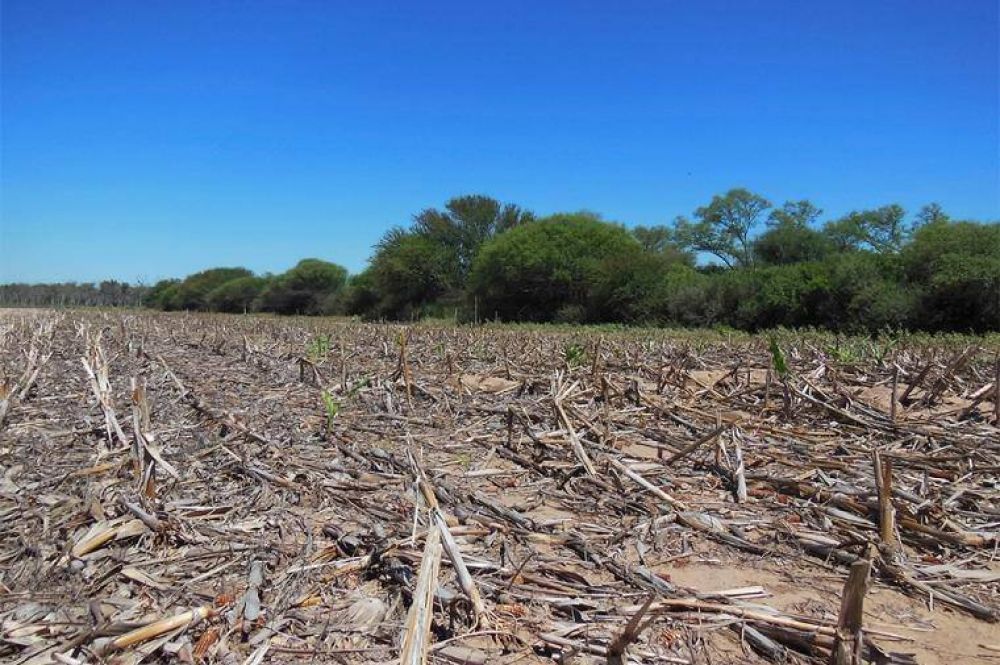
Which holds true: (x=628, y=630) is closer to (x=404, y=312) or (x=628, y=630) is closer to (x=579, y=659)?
(x=579, y=659)

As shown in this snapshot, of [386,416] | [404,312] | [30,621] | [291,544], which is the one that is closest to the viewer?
[30,621]

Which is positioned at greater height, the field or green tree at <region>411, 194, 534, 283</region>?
green tree at <region>411, 194, 534, 283</region>

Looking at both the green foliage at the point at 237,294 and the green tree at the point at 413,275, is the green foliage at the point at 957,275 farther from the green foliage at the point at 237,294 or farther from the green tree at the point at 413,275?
the green foliage at the point at 237,294

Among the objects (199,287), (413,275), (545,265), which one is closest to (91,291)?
(199,287)

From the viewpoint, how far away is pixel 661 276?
97.1 feet

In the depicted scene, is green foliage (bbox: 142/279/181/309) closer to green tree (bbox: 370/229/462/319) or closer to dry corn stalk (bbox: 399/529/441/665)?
green tree (bbox: 370/229/462/319)

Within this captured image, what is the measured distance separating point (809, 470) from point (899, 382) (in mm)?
4133

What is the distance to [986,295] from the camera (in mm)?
20188

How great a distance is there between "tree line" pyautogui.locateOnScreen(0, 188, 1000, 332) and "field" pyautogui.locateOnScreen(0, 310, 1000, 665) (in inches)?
653

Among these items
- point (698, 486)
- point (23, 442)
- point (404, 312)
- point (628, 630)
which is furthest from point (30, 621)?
point (404, 312)

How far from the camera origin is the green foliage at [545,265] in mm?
32156

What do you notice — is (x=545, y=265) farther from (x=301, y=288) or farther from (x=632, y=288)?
(x=301, y=288)

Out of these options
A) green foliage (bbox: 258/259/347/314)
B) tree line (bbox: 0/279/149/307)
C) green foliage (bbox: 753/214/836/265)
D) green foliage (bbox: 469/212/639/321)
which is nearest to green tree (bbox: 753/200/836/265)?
green foliage (bbox: 753/214/836/265)

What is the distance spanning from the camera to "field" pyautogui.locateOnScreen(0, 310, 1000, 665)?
259 cm
